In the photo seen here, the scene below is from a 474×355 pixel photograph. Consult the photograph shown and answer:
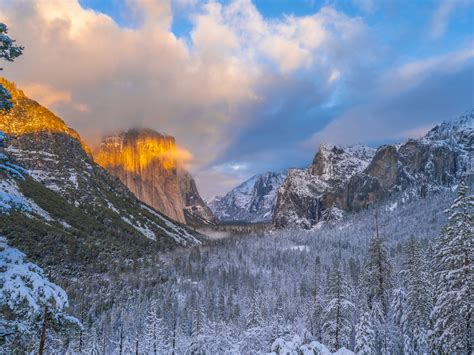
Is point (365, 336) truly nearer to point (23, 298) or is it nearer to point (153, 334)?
point (23, 298)

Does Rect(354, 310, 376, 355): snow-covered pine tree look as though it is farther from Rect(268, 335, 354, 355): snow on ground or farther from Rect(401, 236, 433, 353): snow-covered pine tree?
Rect(268, 335, 354, 355): snow on ground

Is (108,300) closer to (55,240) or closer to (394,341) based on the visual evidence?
(55,240)

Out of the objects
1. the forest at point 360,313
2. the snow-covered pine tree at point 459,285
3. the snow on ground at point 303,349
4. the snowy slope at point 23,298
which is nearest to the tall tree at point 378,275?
the forest at point 360,313

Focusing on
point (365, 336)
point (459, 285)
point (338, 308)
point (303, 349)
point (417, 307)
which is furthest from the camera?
point (417, 307)

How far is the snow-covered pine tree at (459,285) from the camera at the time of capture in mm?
22328

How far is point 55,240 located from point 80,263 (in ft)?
60.2

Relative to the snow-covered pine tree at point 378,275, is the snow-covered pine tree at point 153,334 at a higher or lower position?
lower

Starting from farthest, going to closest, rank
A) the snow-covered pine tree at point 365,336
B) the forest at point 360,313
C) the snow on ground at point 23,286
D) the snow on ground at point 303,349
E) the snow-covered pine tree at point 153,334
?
the snow-covered pine tree at point 153,334
the snow-covered pine tree at point 365,336
the forest at point 360,313
the snow on ground at point 303,349
the snow on ground at point 23,286

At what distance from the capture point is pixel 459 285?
2338 cm

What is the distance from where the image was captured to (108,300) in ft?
463

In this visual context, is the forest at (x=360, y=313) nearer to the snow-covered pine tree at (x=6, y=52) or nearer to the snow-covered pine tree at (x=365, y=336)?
the snow-covered pine tree at (x=365, y=336)

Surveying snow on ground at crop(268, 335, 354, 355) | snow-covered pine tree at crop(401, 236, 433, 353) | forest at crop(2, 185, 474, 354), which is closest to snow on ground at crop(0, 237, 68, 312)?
forest at crop(2, 185, 474, 354)

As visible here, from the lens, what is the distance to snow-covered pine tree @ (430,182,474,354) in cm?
2233

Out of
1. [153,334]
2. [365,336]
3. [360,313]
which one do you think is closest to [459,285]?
[365,336]
